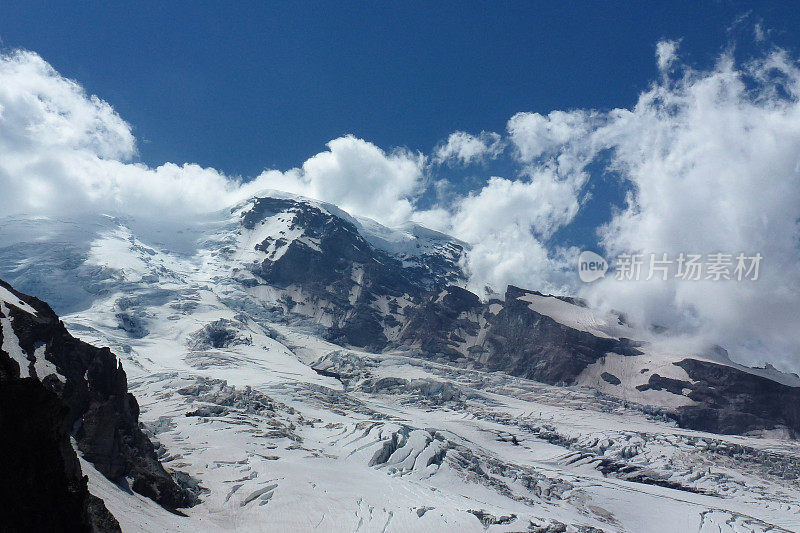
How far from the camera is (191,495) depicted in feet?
281

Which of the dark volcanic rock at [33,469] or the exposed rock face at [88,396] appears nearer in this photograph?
the dark volcanic rock at [33,469]

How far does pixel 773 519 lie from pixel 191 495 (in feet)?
479

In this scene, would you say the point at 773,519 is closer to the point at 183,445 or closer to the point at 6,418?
the point at 183,445

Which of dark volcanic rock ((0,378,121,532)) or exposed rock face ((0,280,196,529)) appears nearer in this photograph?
dark volcanic rock ((0,378,121,532))

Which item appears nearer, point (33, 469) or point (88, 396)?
point (33, 469)

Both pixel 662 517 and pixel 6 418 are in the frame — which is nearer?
pixel 6 418

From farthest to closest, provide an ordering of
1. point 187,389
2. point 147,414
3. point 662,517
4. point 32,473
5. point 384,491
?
point 187,389 → point 147,414 → point 662,517 → point 384,491 → point 32,473

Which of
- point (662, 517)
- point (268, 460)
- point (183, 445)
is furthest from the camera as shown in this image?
point (662, 517)

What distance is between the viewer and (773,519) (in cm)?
15325

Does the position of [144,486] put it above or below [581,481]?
below

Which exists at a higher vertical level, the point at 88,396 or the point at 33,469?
the point at 88,396

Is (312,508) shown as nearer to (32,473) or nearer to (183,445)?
(183,445)

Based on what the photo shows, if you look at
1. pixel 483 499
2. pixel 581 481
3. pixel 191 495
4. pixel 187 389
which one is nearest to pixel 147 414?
pixel 187 389

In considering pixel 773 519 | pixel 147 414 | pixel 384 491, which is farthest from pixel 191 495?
pixel 773 519
